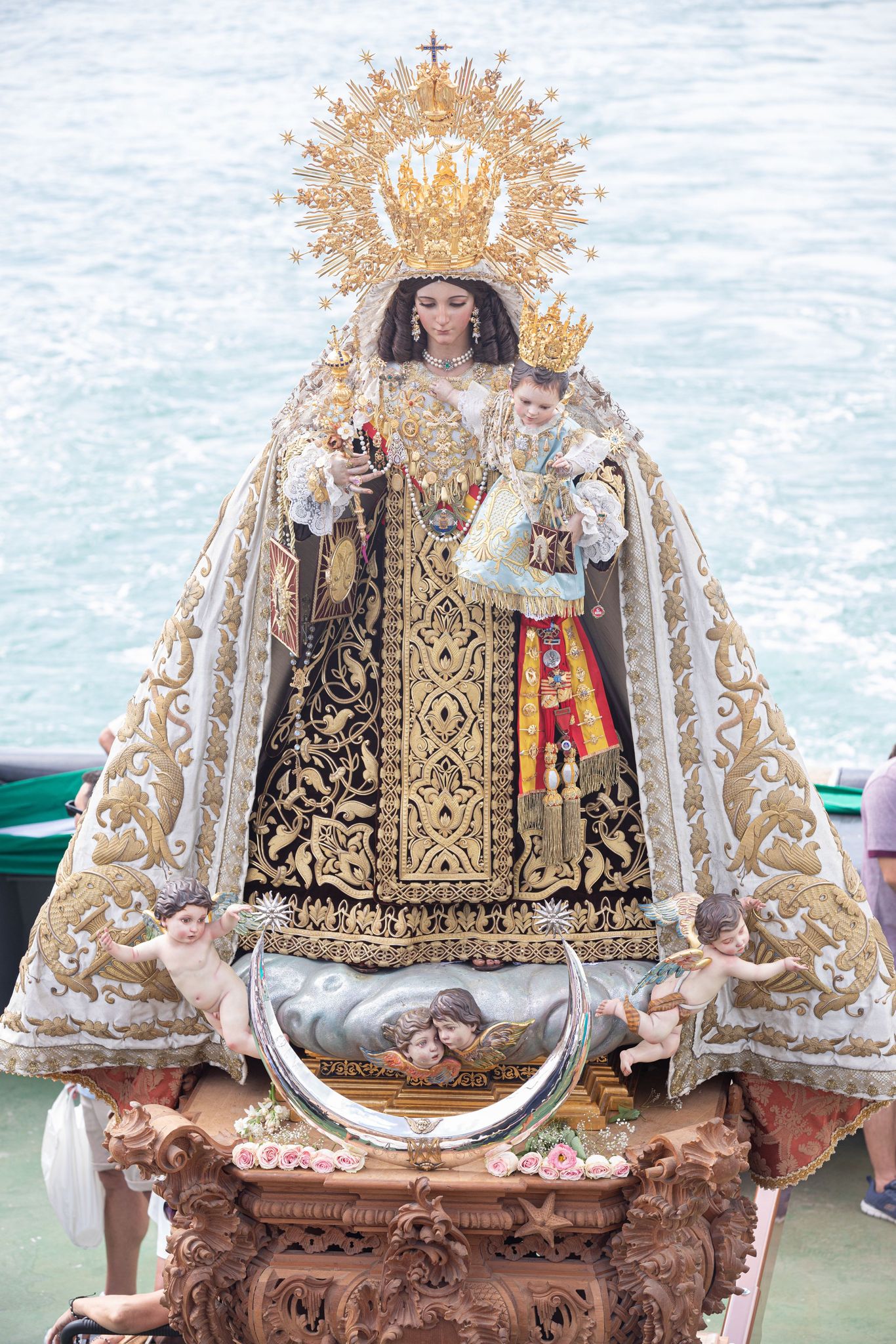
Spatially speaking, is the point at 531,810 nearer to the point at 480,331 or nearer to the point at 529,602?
the point at 529,602

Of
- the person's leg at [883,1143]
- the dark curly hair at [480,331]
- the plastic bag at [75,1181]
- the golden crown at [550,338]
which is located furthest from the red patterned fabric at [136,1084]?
the person's leg at [883,1143]

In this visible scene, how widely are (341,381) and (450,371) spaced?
0.29 m

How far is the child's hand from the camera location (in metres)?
4.50

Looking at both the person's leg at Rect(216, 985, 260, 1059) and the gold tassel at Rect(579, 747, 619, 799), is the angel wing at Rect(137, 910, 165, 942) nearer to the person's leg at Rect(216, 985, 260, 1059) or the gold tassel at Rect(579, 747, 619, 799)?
the person's leg at Rect(216, 985, 260, 1059)

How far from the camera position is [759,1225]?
565 cm

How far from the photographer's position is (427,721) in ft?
15.4

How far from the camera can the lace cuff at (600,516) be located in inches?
171

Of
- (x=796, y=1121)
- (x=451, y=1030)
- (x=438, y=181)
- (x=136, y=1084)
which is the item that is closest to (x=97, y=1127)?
(x=136, y=1084)

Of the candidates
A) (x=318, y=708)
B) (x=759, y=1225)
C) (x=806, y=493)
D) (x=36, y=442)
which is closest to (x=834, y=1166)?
(x=759, y=1225)

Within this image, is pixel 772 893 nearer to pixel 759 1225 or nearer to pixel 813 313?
pixel 759 1225

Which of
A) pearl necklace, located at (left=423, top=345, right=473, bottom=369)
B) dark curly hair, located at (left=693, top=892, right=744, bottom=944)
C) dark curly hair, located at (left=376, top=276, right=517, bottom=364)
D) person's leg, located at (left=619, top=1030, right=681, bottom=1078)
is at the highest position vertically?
dark curly hair, located at (left=376, top=276, right=517, bottom=364)

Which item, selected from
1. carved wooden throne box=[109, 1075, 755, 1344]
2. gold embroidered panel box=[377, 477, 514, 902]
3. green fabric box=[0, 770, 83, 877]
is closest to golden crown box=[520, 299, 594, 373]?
gold embroidered panel box=[377, 477, 514, 902]

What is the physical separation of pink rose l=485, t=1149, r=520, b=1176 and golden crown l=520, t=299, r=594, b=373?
1.87 m

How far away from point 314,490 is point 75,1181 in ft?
7.47
